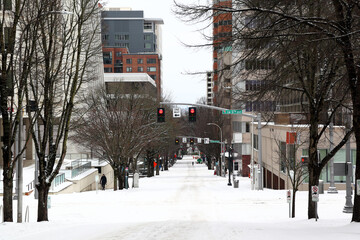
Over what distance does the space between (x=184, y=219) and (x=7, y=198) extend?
7.37 meters

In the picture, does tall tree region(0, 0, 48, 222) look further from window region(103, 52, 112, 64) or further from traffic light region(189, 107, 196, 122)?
window region(103, 52, 112, 64)

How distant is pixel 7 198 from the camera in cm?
1656

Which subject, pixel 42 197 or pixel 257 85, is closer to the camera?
pixel 257 85

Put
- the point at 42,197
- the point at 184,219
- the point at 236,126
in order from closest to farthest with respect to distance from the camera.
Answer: the point at 42,197, the point at 184,219, the point at 236,126

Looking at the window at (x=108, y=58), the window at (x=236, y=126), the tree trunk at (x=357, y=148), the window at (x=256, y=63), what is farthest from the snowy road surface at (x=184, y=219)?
the window at (x=108, y=58)

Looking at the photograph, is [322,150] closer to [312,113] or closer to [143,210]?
[143,210]

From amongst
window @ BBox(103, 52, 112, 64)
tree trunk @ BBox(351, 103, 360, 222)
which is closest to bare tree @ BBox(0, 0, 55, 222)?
tree trunk @ BBox(351, 103, 360, 222)

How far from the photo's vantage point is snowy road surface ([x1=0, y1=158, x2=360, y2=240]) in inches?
521

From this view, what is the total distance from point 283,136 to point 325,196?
1122 centimetres

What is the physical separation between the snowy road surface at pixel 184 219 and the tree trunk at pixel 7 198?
2.94 ft

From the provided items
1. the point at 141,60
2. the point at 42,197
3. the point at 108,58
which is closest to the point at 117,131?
the point at 42,197

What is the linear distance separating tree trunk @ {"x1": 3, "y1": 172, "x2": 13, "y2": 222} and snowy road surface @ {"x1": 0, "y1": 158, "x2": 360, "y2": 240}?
0.90m

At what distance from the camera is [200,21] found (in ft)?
42.9

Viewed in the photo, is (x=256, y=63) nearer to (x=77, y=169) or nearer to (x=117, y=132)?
(x=117, y=132)
